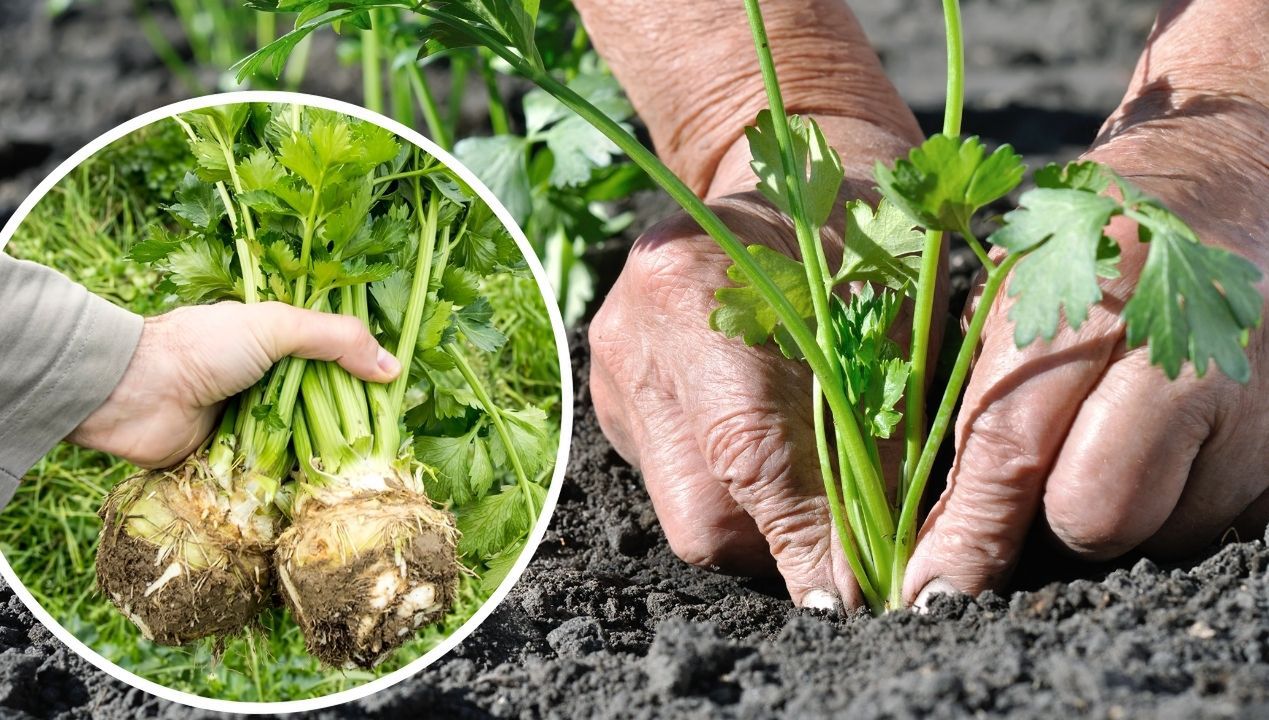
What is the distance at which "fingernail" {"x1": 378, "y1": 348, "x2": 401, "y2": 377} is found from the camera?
5.97 feet

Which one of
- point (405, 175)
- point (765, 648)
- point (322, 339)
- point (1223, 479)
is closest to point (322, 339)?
point (322, 339)

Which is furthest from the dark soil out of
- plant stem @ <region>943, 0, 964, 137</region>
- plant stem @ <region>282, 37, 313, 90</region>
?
plant stem @ <region>282, 37, 313, 90</region>

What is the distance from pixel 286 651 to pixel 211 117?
0.79 meters

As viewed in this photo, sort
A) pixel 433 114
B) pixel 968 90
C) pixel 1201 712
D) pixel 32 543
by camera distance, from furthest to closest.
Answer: pixel 968 90 → pixel 433 114 → pixel 32 543 → pixel 1201 712

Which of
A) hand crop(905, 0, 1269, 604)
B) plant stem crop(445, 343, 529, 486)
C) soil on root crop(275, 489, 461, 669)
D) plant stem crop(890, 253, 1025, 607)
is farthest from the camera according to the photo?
plant stem crop(445, 343, 529, 486)

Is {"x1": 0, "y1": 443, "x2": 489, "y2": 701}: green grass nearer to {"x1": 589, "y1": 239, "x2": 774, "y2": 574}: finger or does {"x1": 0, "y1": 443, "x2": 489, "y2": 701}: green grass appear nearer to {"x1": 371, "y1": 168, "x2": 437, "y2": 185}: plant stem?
{"x1": 589, "y1": 239, "x2": 774, "y2": 574}: finger

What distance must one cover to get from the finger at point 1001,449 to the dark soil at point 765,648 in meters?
0.06

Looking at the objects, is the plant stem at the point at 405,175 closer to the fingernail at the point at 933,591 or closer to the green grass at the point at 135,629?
the green grass at the point at 135,629

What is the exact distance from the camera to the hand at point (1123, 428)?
5.03 feet

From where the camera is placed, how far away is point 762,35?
1.55 metres

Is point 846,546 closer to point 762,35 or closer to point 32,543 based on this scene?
point 762,35

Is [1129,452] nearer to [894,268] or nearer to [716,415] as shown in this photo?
[894,268]

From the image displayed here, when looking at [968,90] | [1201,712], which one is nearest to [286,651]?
[1201,712]

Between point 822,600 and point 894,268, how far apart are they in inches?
19.6
